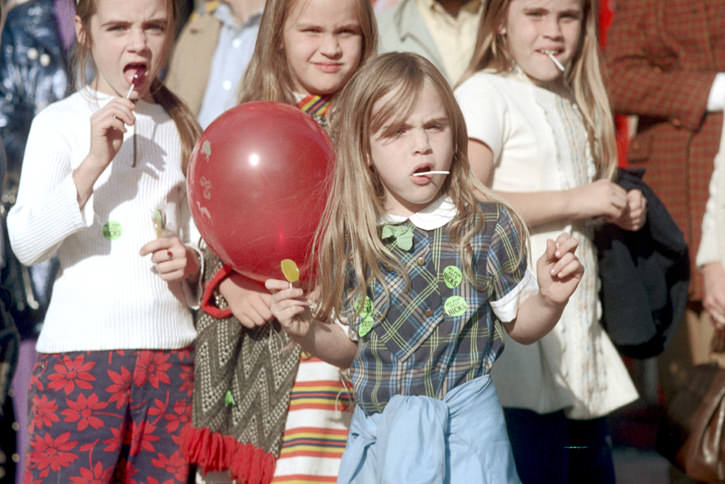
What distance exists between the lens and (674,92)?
3.17 m

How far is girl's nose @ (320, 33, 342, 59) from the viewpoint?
7.84ft

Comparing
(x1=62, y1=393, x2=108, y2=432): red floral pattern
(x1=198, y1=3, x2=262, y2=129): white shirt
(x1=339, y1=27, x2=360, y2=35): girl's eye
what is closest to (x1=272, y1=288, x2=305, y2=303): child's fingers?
(x1=62, y1=393, x2=108, y2=432): red floral pattern

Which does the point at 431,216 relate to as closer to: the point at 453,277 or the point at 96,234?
the point at 453,277

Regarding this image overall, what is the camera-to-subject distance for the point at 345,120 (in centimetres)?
210

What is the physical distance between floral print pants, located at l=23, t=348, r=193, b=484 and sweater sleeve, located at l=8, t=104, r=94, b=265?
0.97ft

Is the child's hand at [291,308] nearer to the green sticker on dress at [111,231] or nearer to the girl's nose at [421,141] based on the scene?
the girl's nose at [421,141]

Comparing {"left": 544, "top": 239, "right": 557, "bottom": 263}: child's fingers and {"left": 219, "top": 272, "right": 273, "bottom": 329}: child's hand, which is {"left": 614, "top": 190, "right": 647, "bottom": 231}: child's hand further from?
{"left": 219, "top": 272, "right": 273, "bottom": 329}: child's hand

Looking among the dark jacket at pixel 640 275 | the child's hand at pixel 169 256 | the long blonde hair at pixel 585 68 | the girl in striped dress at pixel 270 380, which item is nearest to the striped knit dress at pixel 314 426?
the girl in striped dress at pixel 270 380

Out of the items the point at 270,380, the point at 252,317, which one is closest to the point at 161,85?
the point at 252,317

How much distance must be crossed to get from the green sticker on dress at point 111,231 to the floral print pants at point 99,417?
0.98 feet

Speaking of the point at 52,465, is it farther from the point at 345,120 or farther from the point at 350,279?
the point at 345,120

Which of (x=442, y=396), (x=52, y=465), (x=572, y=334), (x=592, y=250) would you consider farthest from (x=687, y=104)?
(x=52, y=465)

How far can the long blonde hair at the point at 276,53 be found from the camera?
2455 mm

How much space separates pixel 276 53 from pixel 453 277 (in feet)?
2.99
